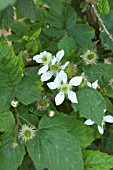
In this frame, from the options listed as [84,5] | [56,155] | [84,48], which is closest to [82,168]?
[56,155]

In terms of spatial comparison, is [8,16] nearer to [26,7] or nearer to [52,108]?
[26,7]

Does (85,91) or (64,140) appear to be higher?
(85,91)

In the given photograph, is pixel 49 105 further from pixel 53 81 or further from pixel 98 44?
pixel 98 44

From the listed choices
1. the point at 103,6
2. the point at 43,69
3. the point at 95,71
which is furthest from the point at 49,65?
the point at 103,6

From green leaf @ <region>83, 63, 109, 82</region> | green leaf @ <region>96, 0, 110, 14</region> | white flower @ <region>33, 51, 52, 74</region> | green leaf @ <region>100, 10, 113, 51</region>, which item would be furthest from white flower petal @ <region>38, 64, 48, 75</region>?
green leaf @ <region>96, 0, 110, 14</region>

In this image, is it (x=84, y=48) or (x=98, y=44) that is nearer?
(x=84, y=48)

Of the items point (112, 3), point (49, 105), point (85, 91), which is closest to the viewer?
point (85, 91)
